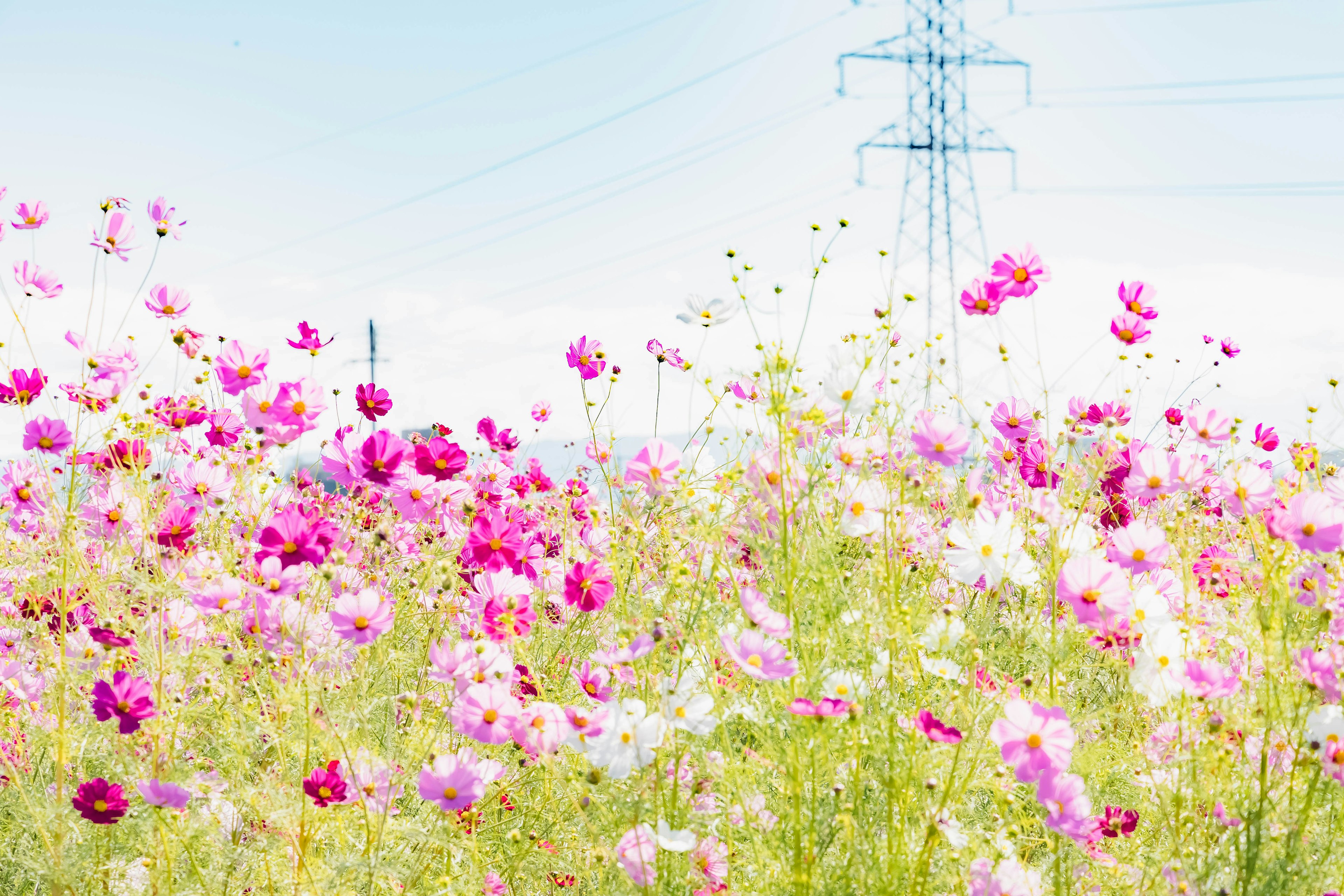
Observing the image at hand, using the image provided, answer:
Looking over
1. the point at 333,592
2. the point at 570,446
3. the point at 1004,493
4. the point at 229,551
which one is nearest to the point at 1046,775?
the point at 1004,493

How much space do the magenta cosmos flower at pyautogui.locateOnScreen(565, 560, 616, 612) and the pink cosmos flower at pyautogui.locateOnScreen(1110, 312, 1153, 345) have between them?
1.05m

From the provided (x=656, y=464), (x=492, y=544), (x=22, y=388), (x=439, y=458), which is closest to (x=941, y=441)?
(x=656, y=464)

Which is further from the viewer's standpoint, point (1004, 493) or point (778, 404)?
point (1004, 493)

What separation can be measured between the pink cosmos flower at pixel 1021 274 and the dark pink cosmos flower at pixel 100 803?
5.38 feet

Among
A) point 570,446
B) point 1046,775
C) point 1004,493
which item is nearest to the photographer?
point 1046,775

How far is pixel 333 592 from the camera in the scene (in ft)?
5.86

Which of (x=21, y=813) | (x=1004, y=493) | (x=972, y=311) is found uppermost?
(x=972, y=311)

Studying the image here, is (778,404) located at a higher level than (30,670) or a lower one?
higher

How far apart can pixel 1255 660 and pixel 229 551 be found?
1832mm

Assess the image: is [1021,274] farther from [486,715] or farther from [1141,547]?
[486,715]

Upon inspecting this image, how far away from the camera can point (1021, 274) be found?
1.66m

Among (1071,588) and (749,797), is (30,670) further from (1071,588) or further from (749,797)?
(1071,588)

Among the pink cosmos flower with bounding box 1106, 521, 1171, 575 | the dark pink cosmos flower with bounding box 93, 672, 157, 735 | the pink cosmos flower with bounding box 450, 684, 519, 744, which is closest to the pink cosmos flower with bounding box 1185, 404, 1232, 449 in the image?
the pink cosmos flower with bounding box 1106, 521, 1171, 575

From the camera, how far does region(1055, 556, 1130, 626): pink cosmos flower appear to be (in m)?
1.25
